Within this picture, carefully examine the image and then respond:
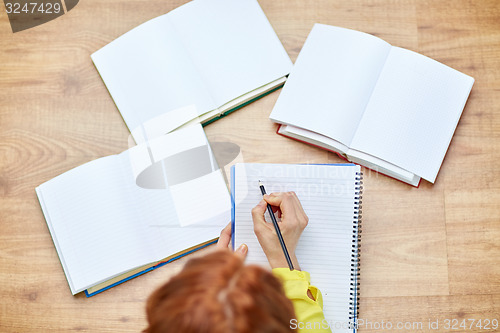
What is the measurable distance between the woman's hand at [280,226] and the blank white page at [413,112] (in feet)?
0.58

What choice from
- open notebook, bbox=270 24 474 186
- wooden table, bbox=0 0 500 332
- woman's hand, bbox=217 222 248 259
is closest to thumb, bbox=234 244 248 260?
woman's hand, bbox=217 222 248 259

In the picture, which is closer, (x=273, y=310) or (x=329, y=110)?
(x=273, y=310)

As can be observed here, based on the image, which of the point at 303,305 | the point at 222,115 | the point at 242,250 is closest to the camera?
the point at 303,305

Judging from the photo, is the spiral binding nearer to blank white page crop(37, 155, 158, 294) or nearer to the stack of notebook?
the stack of notebook

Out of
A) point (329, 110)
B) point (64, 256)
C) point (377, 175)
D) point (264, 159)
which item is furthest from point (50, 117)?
point (377, 175)

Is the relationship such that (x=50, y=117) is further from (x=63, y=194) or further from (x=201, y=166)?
(x=201, y=166)

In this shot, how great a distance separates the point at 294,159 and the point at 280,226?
Result: 0.55 feet

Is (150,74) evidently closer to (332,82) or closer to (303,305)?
(332,82)

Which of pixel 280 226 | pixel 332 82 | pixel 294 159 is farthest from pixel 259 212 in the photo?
pixel 332 82

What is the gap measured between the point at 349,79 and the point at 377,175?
20 centimetres

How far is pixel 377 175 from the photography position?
2.97 feet

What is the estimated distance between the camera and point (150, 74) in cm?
94

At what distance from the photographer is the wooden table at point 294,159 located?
87 centimetres

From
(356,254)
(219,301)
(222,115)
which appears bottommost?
(356,254)
